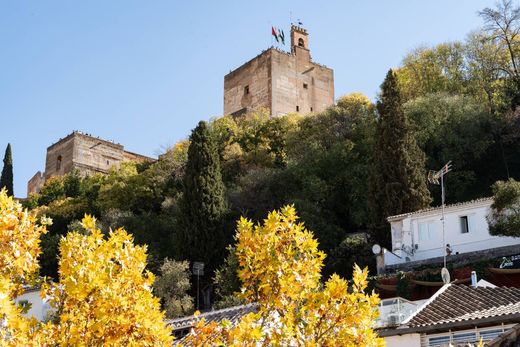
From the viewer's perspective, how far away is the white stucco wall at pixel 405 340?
1864 cm

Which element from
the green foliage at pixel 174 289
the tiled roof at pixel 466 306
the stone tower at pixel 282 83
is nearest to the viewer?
the tiled roof at pixel 466 306

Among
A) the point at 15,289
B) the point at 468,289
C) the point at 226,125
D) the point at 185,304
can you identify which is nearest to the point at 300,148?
the point at 226,125

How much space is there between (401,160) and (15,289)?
34.0m

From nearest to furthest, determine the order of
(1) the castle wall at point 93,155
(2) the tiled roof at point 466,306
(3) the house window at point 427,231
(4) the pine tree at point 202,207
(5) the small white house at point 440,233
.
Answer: (2) the tiled roof at point 466,306 → (5) the small white house at point 440,233 → (3) the house window at point 427,231 → (4) the pine tree at point 202,207 → (1) the castle wall at point 93,155

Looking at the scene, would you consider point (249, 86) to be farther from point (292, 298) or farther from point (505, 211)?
point (292, 298)

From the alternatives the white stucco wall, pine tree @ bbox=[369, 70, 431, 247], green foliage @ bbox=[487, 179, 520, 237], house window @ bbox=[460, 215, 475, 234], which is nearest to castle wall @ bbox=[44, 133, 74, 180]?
pine tree @ bbox=[369, 70, 431, 247]

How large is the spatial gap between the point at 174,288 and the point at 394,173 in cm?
1264

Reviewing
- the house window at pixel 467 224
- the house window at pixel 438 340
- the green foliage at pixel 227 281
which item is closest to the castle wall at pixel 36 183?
the green foliage at pixel 227 281

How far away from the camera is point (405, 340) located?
1886 centimetres

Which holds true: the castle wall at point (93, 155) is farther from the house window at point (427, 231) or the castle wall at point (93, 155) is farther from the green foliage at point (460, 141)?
the house window at point (427, 231)

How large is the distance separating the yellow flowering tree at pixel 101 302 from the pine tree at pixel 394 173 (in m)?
31.9

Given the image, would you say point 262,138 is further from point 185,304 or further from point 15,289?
point 15,289

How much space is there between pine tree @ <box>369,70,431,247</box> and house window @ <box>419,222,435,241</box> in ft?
8.46

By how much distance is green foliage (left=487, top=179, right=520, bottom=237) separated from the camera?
35000 millimetres
